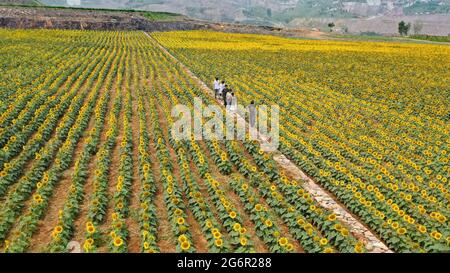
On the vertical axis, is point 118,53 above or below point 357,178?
above

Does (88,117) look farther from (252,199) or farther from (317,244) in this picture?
(317,244)

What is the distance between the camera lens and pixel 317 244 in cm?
808

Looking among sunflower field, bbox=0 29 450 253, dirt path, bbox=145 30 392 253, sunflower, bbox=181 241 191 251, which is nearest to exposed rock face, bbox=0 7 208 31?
sunflower field, bbox=0 29 450 253

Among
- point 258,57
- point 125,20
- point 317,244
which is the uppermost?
point 125,20

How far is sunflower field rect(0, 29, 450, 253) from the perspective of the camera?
8.52 metres

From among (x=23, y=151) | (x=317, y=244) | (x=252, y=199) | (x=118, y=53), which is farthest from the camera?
(x=118, y=53)

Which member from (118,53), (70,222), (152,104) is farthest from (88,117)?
(118,53)

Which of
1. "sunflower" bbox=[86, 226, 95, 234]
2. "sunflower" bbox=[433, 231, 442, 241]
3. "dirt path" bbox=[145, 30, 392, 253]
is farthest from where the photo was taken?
"dirt path" bbox=[145, 30, 392, 253]

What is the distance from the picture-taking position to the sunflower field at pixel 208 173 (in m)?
8.52

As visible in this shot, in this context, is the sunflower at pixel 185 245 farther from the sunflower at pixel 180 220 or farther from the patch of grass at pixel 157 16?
the patch of grass at pixel 157 16

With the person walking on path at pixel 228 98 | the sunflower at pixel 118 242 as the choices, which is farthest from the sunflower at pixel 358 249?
the person walking on path at pixel 228 98

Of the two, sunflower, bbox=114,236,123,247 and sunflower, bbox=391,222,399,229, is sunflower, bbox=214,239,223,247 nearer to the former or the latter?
sunflower, bbox=114,236,123,247

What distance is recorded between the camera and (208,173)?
1141cm

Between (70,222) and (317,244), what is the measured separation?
5.81 metres
